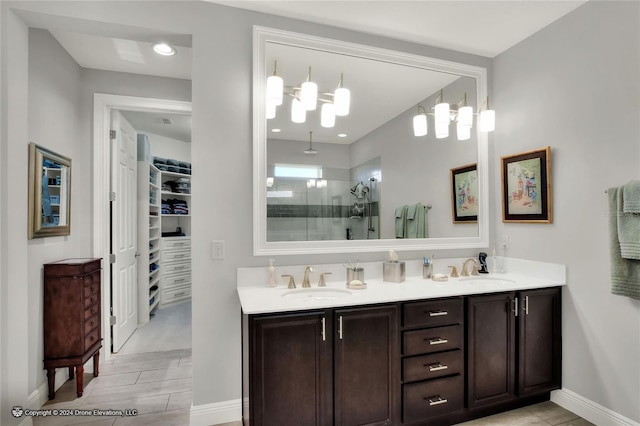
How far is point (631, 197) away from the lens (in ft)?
5.89

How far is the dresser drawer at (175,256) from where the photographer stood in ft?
16.4

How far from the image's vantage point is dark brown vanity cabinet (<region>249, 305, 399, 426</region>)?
1626 mm

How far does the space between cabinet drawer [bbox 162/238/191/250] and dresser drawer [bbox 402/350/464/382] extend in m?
4.34

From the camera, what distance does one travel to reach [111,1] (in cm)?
194

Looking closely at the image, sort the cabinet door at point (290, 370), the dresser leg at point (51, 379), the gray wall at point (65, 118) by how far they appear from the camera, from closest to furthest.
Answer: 1. the cabinet door at point (290, 370)
2. the gray wall at point (65, 118)
3. the dresser leg at point (51, 379)

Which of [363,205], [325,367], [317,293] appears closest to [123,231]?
[317,293]

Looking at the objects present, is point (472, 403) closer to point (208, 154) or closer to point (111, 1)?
point (208, 154)

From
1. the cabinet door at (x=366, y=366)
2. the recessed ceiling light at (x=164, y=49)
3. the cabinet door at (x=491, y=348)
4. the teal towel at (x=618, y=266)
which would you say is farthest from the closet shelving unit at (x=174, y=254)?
the teal towel at (x=618, y=266)

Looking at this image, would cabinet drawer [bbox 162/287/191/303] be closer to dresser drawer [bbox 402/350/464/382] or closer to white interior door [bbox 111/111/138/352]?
white interior door [bbox 111/111/138/352]

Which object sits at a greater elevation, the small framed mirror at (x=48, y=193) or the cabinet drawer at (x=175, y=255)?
the small framed mirror at (x=48, y=193)

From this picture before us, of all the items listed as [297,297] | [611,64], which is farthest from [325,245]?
[611,64]

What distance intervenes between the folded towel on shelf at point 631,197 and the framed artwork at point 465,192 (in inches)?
40.0

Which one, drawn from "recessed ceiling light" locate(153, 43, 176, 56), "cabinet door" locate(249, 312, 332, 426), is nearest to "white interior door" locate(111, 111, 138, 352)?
"recessed ceiling light" locate(153, 43, 176, 56)

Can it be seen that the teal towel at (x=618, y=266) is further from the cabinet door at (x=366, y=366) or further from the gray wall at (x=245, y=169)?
the cabinet door at (x=366, y=366)
